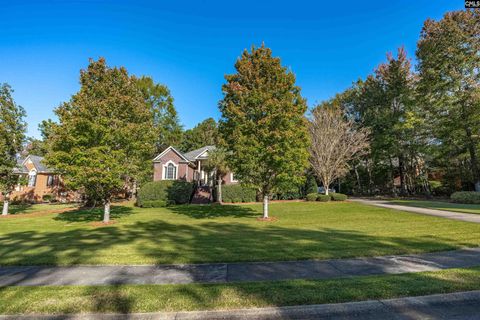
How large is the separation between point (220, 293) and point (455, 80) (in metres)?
30.1

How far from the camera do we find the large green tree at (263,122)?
13.3m

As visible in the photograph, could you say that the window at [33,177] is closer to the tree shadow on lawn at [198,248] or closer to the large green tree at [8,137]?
the large green tree at [8,137]

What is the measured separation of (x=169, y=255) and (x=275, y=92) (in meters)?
10.5

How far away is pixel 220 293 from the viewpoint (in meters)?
4.10

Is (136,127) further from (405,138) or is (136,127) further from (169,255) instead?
(405,138)

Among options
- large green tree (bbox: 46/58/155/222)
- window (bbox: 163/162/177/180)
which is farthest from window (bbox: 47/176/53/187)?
large green tree (bbox: 46/58/155/222)

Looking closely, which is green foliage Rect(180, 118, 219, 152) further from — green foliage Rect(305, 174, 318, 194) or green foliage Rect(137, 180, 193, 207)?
green foliage Rect(137, 180, 193, 207)

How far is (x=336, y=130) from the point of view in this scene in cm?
2541

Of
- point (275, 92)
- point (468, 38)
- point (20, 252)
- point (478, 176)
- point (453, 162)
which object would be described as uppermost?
point (468, 38)

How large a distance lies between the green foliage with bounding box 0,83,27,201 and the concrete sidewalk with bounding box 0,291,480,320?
21110 millimetres

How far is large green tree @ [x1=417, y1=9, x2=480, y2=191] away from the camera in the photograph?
2292cm

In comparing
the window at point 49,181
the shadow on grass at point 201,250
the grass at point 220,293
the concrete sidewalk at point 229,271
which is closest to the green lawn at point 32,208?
the window at point 49,181

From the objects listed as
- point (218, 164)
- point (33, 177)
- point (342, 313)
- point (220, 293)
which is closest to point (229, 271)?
point (220, 293)

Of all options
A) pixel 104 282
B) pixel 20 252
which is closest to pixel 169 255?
pixel 104 282
